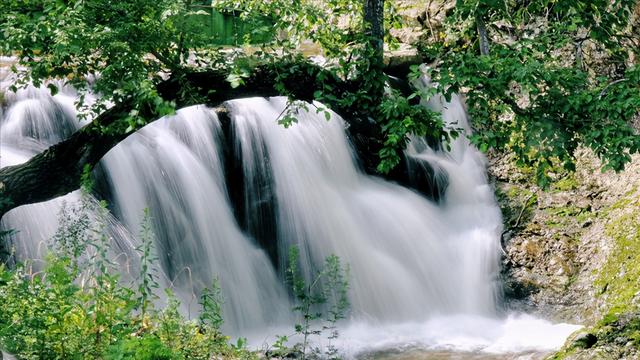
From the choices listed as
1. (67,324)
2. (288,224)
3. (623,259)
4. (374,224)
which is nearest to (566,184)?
(623,259)

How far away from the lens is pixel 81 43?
5.03 metres

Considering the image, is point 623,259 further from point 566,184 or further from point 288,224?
point 288,224

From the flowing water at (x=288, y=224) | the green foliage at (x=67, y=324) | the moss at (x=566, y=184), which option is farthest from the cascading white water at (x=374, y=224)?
the green foliage at (x=67, y=324)

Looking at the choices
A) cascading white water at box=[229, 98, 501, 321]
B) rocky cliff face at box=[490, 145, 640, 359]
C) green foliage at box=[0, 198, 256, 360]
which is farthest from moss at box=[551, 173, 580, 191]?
green foliage at box=[0, 198, 256, 360]

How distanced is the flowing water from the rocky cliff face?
286mm

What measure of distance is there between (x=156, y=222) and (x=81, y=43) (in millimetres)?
4909

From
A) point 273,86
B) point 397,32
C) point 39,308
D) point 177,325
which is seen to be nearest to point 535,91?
point 273,86

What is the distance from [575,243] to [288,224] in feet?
12.7

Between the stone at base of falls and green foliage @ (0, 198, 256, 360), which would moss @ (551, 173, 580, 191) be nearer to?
the stone at base of falls

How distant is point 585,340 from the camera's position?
5461 mm

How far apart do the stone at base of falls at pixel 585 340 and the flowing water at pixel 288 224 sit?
124 inches

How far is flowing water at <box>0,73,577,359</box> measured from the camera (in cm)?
930

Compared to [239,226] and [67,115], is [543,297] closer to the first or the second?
[239,226]

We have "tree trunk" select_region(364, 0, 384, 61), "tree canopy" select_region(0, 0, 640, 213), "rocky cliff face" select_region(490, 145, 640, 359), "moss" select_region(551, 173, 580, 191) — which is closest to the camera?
"tree canopy" select_region(0, 0, 640, 213)
